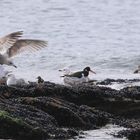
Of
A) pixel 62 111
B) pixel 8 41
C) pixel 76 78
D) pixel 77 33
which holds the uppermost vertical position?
pixel 8 41

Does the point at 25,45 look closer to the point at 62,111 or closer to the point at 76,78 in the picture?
the point at 76,78

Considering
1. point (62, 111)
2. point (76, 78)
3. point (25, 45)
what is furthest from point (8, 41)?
point (62, 111)

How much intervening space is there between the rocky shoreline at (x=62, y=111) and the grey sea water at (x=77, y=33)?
6657 mm

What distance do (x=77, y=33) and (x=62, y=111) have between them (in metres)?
18.3

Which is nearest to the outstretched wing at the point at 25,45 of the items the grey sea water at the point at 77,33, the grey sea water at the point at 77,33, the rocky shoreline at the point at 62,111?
the grey sea water at the point at 77,33

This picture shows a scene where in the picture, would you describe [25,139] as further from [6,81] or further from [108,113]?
[6,81]

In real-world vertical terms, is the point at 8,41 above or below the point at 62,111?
above

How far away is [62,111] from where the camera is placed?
330 inches

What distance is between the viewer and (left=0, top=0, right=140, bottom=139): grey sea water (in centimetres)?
1981

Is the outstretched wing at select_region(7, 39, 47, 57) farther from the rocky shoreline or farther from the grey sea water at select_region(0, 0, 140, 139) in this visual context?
the rocky shoreline

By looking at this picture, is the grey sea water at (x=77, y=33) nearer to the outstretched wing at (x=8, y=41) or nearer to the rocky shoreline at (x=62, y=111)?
the outstretched wing at (x=8, y=41)

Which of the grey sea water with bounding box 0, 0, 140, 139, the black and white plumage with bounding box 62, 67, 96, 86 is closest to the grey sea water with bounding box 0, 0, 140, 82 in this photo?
the grey sea water with bounding box 0, 0, 140, 139

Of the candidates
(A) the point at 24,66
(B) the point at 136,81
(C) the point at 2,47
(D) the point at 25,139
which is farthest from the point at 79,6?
(D) the point at 25,139

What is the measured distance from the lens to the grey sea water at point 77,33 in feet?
65.0
